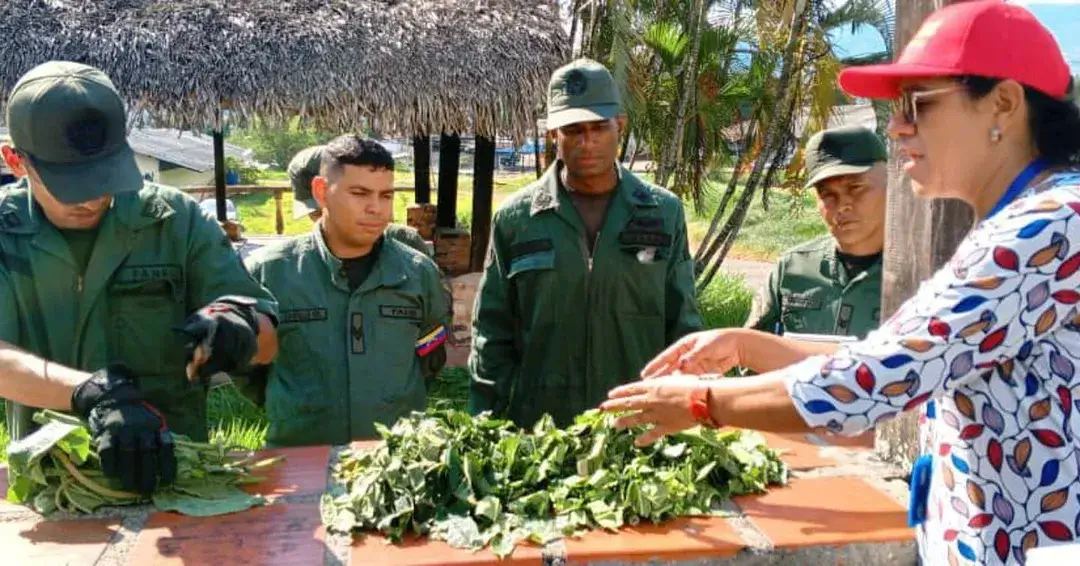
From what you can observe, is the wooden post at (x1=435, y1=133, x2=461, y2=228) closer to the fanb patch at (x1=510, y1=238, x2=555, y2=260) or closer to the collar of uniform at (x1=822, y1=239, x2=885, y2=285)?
the fanb patch at (x1=510, y1=238, x2=555, y2=260)

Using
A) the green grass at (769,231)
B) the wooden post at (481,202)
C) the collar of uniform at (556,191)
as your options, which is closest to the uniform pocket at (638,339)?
the collar of uniform at (556,191)

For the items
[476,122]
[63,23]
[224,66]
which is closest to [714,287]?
[476,122]

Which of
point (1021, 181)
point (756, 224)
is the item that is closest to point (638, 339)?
point (1021, 181)

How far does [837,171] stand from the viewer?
3.15 meters

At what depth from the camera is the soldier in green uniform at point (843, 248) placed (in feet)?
10.3

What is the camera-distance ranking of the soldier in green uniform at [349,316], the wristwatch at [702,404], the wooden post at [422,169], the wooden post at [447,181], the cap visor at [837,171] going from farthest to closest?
the wooden post at [422,169] < the wooden post at [447,181] < the cap visor at [837,171] < the soldier in green uniform at [349,316] < the wristwatch at [702,404]

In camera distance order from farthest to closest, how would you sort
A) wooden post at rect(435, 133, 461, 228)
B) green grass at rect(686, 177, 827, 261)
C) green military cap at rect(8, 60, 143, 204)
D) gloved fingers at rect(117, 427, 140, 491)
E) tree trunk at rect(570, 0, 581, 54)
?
green grass at rect(686, 177, 827, 261) → wooden post at rect(435, 133, 461, 228) → tree trunk at rect(570, 0, 581, 54) → green military cap at rect(8, 60, 143, 204) → gloved fingers at rect(117, 427, 140, 491)

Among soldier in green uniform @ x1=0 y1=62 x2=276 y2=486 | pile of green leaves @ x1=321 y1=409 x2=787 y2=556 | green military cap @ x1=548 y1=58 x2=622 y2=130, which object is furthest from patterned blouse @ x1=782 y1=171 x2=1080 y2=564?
green military cap @ x1=548 y1=58 x2=622 y2=130

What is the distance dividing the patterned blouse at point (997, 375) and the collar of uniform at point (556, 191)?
1.96 m

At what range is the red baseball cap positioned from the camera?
4.72ft

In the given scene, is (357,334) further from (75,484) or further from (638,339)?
(75,484)

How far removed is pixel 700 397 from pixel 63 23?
7.60m

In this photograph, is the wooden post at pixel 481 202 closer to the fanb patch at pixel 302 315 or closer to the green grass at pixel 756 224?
the green grass at pixel 756 224

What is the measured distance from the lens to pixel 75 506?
1877mm
